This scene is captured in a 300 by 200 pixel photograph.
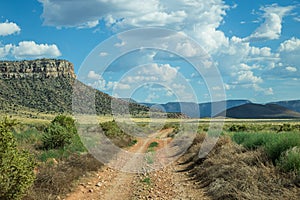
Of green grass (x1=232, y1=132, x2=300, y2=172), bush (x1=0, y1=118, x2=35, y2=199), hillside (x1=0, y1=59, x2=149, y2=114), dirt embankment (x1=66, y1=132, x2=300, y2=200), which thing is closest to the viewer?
bush (x1=0, y1=118, x2=35, y2=199)

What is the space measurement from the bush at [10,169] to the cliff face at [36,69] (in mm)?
91814

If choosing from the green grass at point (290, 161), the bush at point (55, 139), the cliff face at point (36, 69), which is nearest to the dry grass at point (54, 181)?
the green grass at point (290, 161)

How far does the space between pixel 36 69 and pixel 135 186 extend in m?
104

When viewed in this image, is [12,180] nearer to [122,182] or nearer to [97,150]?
[122,182]

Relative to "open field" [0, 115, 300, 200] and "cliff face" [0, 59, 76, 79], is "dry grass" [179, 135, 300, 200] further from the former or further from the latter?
"cliff face" [0, 59, 76, 79]

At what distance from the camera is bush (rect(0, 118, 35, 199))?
8.68 meters

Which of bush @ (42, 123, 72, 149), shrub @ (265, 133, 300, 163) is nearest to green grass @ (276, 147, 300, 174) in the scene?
shrub @ (265, 133, 300, 163)

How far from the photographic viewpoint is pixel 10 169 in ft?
28.9

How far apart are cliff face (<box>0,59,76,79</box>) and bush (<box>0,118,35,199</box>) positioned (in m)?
91.8

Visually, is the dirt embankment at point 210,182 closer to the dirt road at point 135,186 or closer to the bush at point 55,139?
the dirt road at point 135,186

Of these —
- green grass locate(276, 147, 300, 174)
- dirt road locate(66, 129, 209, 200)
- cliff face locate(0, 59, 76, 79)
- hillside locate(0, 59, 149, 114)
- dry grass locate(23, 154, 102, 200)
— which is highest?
cliff face locate(0, 59, 76, 79)

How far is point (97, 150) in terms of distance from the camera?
2206cm

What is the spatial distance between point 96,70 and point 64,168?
7.35 m

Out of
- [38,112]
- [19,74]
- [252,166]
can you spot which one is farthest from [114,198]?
[19,74]
